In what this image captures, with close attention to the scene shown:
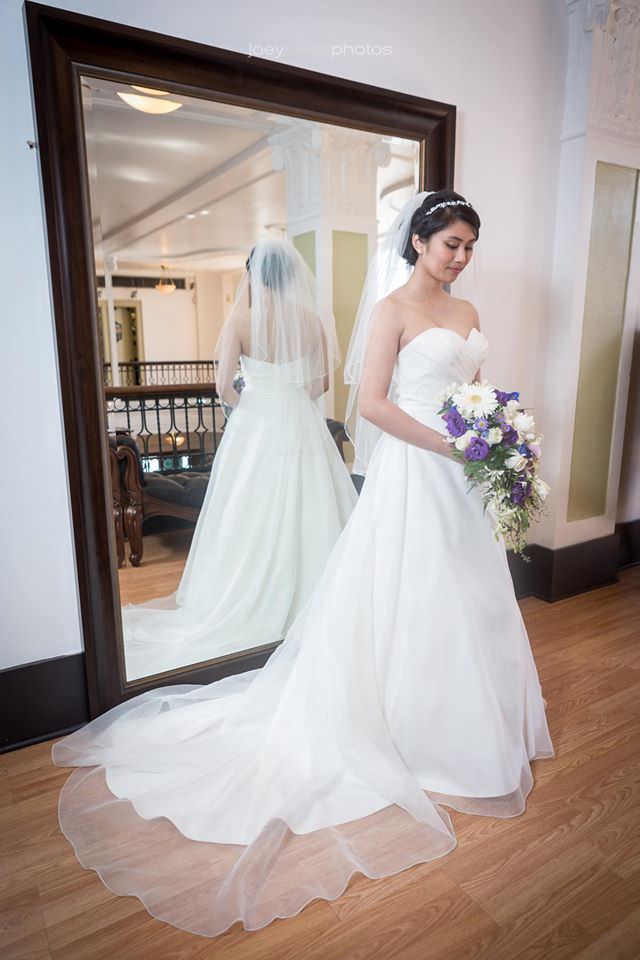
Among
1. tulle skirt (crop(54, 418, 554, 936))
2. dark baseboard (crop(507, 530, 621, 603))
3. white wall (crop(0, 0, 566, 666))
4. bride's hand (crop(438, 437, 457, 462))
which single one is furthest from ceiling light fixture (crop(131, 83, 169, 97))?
dark baseboard (crop(507, 530, 621, 603))

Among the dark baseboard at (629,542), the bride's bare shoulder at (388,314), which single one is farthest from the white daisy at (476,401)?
the dark baseboard at (629,542)

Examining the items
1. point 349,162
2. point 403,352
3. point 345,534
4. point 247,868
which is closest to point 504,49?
point 349,162

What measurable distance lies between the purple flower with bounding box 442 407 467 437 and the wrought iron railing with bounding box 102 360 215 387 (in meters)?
0.97

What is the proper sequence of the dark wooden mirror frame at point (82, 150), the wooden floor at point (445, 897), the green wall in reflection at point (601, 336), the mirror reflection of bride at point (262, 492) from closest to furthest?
the wooden floor at point (445, 897), the dark wooden mirror frame at point (82, 150), the mirror reflection of bride at point (262, 492), the green wall in reflection at point (601, 336)

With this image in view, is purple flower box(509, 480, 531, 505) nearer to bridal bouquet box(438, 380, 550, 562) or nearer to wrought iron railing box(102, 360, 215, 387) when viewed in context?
bridal bouquet box(438, 380, 550, 562)

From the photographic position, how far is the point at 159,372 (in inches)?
87.0

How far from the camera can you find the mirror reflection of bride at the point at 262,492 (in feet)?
7.86

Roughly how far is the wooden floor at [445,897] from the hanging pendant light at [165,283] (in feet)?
5.32

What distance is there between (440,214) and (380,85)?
877 mm

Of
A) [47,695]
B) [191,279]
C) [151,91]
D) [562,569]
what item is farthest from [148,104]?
[562,569]

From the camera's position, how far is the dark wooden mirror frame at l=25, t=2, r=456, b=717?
188cm

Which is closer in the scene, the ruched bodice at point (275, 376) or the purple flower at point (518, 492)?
the purple flower at point (518, 492)

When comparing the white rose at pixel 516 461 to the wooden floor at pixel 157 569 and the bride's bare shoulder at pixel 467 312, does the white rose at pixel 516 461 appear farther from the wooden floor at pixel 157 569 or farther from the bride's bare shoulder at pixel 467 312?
the wooden floor at pixel 157 569

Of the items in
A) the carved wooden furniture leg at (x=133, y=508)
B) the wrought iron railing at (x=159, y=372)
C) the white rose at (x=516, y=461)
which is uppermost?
the wrought iron railing at (x=159, y=372)
